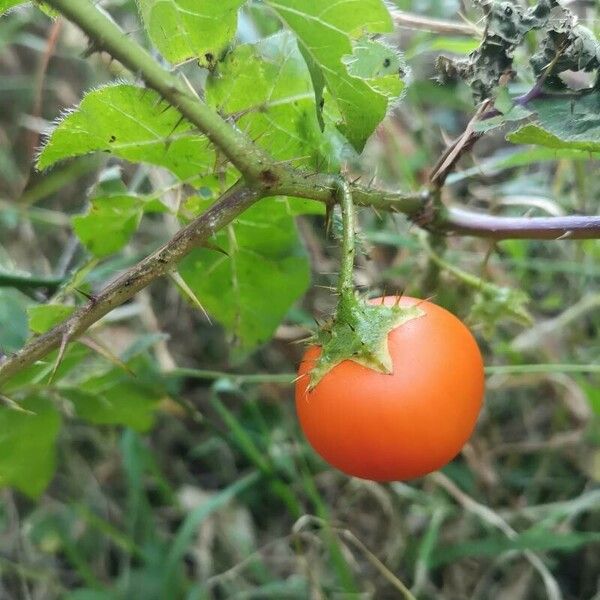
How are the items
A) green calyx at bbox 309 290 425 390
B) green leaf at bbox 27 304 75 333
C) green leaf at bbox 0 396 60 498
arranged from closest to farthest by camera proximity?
green calyx at bbox 309 290 425 390 < green leaf at bbox 27 304 75 333 < green leaf at bbox 0 396 60 498

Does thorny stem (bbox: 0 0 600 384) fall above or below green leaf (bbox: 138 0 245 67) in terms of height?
below

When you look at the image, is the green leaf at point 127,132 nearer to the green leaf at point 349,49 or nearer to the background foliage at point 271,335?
the background foliage at point 271,335

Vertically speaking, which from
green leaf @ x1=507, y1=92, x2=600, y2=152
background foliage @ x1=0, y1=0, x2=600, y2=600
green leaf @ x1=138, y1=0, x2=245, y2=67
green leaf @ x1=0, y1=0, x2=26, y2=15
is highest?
green leaf @ x1=0, y1=0, x2=26, y2=15

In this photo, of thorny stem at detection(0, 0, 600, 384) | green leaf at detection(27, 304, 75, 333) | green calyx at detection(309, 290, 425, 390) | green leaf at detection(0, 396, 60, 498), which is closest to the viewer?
thorny stem at detection(0, 0, 600, 384)

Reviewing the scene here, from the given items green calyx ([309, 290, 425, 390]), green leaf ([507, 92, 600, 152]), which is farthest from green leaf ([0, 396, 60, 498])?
green leaf ([507, 92, 600, 152])

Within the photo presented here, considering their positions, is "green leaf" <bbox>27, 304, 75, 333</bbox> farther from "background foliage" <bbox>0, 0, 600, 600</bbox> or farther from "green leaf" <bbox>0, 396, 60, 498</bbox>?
"green leaf" <bbox>0, 396, 60, 498</bbox>

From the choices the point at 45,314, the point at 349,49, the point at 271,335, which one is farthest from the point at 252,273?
the point at 349,49

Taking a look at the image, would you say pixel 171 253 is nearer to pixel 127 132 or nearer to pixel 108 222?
pixel 127 132
